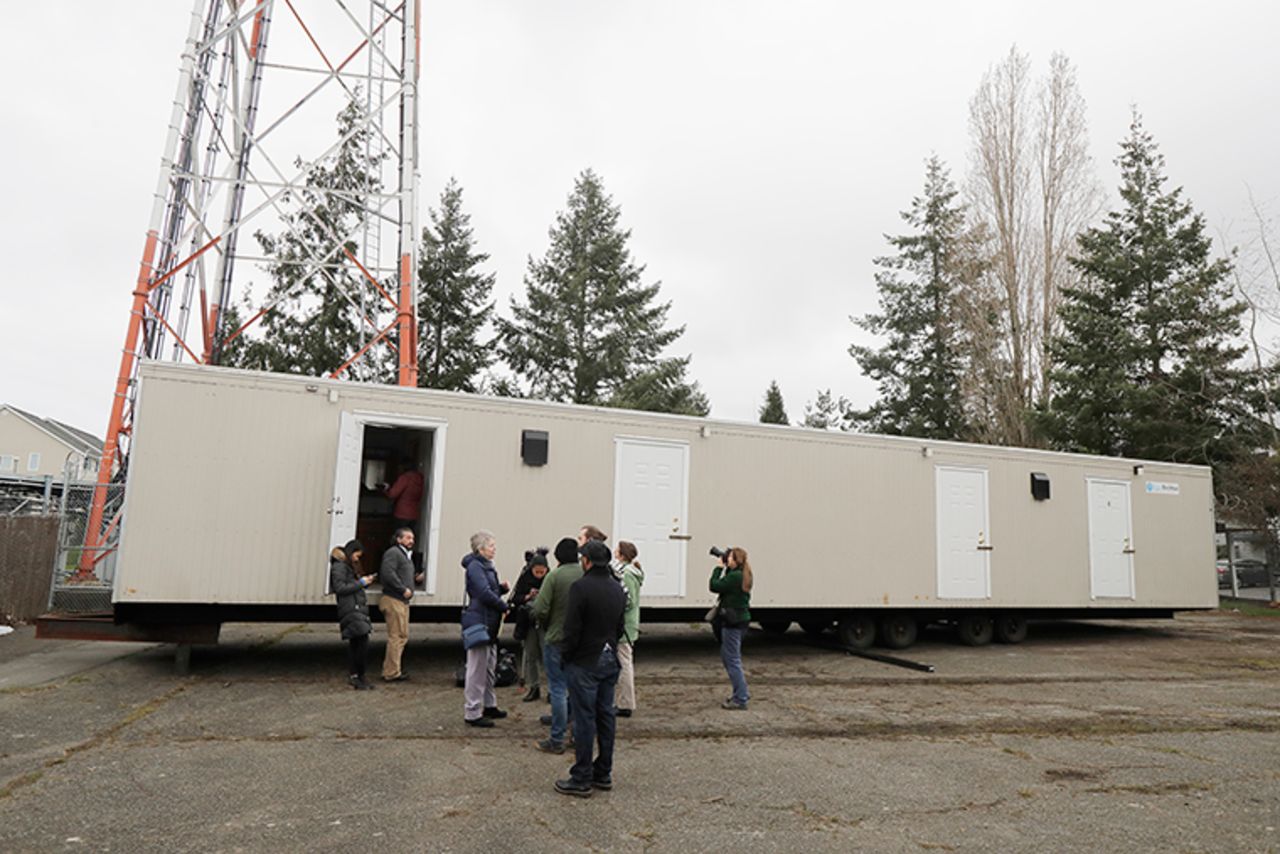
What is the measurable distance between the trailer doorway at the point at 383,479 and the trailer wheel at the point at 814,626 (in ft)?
17.9

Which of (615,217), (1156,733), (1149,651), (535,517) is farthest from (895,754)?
(615,217)

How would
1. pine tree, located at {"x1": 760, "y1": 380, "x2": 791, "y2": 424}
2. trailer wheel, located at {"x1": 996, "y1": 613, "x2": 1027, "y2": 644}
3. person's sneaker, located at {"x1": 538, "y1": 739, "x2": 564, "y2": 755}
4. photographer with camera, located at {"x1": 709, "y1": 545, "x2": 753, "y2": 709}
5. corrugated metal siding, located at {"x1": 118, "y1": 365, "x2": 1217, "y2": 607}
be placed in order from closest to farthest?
person's sneaker, located at {"x1": 538, "y1": 739, "x2": 564, "y2": 755}
photographer with camera, located at {"x1": 709, "y1": 545, "x2": 753, "y2": 709}
corrugated metal siding, located at {"x1": 118, "y1": 365, "x2": 1217, "y2": 607}
trailer wheel, located at {"x1": 996, "y1": 613, "x2": 1027, "y2": 644}
pine tree, located at {"x1": 760, "y1": 380, "x2": 791, "y2": 424}

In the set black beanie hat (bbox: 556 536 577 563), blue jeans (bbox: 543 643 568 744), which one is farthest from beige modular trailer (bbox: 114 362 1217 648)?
black beanie hat (bbox: 556 536 577 563)

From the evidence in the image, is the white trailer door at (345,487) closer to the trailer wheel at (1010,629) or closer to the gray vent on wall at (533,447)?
the gray vent on wall at (533,447)

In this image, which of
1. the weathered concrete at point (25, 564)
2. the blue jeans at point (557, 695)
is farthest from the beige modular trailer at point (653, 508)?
the weathered concrete at point (25, 564)

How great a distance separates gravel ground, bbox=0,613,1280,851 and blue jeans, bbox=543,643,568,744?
0.72 ft

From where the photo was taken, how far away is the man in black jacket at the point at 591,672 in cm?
490

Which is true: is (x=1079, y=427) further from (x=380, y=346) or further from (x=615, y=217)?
(x=380, y=346)

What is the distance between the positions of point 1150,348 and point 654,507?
17.8 meters

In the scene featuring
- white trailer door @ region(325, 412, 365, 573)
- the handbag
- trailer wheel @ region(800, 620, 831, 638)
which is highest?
white trailer door @ region(325, 412, 365, 573)

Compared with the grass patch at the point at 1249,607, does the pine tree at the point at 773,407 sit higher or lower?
higher

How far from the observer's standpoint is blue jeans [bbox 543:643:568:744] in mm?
5816

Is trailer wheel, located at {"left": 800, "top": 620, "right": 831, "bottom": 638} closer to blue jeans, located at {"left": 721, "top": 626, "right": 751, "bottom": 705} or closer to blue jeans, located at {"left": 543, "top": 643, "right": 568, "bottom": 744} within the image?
blue jeans, located at {"left": 721, "top": 626, "right": 751, "bottom": 705}

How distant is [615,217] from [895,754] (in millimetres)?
25030
